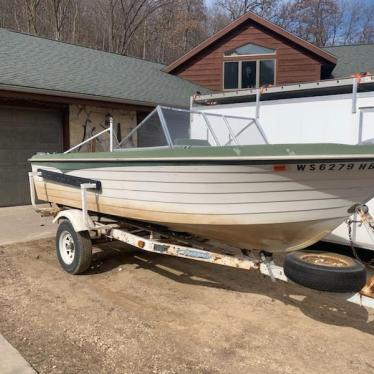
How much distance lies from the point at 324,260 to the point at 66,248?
3.55 meters

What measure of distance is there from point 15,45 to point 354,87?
1120 centimetres

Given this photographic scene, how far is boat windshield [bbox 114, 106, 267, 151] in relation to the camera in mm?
5148

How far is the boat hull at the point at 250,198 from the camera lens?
11.9 ft

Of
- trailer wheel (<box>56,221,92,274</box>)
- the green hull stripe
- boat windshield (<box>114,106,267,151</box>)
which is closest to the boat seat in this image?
boat windshield (<box>114,106,267,151</box>)

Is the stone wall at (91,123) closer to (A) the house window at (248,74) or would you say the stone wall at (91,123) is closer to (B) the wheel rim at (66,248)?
(A) the house window at (248,74)

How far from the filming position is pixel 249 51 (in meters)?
17.7

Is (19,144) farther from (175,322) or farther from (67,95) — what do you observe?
(175,322)

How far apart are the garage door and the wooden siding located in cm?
825

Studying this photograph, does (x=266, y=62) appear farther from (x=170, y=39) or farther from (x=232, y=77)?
(x=170, y=39)

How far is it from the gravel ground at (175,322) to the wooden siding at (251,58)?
1301cm

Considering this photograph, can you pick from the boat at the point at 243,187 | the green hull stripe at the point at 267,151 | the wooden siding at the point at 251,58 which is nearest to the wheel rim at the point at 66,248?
the boat at the point at 243,187

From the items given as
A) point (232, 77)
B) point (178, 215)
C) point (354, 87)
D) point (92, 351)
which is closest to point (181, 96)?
point (232, 77)

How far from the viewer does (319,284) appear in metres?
3.31

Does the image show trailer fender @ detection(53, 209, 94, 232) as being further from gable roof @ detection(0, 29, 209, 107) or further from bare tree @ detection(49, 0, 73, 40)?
bare tree @ detection(49, 0, 73, 40)
